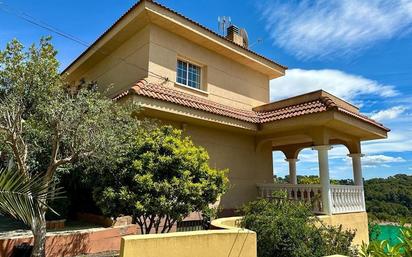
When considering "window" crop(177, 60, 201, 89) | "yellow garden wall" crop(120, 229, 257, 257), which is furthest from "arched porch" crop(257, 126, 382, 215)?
"yellow garden wall" crop(120, 229, 257, 257)

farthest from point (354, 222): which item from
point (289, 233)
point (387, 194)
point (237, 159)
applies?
point (387, 194)

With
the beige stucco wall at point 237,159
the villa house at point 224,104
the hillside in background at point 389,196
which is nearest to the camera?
the villa house at point 224,104

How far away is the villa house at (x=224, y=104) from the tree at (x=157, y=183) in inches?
81.7

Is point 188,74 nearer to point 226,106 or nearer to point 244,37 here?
point 226,106

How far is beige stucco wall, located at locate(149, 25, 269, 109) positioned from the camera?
1229cm

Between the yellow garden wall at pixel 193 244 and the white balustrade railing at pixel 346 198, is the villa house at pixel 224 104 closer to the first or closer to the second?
the white balustrade railing at pixel 346 198

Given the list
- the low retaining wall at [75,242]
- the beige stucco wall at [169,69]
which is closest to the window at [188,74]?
the beige stucco wall at [169,69]

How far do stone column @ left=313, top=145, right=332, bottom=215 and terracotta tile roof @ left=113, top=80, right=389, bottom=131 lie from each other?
1.59 meters

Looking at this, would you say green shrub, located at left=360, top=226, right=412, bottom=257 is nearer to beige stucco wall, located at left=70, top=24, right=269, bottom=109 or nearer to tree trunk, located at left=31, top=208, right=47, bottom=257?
tree trunk, located at left=31, top=208, right=47, bottom=257

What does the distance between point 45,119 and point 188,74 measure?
7364mm

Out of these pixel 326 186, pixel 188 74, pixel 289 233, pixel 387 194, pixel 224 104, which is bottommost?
pixel 289 233

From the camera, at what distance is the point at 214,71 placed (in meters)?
14.2

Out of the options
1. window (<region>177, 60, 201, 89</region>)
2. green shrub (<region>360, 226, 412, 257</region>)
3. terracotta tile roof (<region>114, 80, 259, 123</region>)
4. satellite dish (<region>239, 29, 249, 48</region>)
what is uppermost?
satellite dish (<region>239, 29, 249, 48</region>)

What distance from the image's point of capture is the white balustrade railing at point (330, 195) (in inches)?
476
